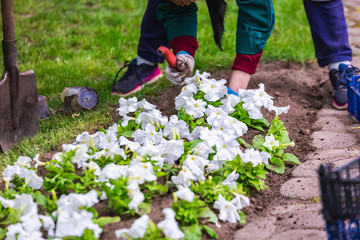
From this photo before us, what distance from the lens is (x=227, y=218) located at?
204 centimetres

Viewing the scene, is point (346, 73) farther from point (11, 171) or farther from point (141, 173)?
point (11, 171)

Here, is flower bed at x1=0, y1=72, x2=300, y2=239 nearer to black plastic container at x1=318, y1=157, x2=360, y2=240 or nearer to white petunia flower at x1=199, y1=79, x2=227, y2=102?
white petunia flower at x1=199, y1=79, x2=227, y2=102

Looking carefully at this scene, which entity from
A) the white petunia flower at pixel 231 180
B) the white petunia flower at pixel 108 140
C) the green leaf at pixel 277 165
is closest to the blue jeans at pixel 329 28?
the green leaf at pixel 277 165

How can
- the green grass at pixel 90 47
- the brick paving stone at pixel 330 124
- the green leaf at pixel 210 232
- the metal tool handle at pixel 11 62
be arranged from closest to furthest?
the green leaf at pixel 210 232
the metal tool handle at pixel 11 62
the brick paving stone at pixel 330 124
the green grass at pixel 90 47

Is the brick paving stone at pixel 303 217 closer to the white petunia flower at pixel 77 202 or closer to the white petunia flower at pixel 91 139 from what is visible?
the white petunia flower at pixel 77 202

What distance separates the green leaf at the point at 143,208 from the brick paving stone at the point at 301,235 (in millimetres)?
510

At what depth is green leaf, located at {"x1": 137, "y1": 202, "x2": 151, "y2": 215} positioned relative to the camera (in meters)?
1.96

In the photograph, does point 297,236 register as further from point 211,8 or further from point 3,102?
point 3,102

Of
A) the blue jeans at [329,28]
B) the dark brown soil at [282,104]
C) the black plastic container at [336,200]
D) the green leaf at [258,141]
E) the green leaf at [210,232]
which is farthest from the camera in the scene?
the blue jeans at [329,28]

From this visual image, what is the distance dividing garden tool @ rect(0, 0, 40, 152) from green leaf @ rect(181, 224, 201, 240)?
4.53ft

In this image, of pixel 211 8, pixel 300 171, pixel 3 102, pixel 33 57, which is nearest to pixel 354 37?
pixel 211 8

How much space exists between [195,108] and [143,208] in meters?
0.88

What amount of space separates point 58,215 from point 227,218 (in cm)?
69

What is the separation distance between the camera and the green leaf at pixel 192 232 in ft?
6.12
